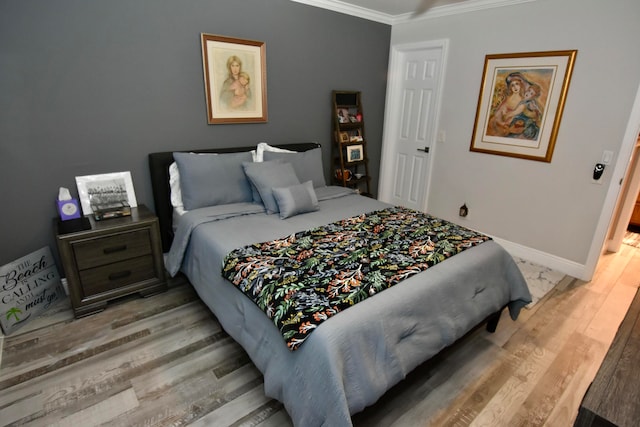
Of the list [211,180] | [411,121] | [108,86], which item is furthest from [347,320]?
[411,121]

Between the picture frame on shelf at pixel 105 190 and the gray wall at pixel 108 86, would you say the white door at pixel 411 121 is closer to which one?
A: the gray wall at pixel 108 86

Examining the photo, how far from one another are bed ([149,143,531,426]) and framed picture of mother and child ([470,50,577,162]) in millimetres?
1489

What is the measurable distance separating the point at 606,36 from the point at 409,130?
6.34 feet

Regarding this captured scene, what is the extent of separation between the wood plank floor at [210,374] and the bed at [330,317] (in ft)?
0.75

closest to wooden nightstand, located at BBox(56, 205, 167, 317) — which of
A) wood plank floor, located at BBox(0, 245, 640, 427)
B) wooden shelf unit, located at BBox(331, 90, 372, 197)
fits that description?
wood plank floor, located at BBox(0, 245, 640, 427)

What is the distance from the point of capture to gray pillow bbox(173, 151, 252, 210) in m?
2.54

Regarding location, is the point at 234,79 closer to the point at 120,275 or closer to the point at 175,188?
the point at 175,188

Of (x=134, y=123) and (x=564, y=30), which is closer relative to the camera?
(x=134, y=123)

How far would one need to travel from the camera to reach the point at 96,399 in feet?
5.53

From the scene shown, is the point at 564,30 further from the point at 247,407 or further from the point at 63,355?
the point at 63,355

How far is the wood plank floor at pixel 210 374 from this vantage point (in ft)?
5.32

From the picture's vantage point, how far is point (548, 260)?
3.16 m

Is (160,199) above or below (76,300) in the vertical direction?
above

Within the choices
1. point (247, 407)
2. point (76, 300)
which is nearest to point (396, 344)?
point (247, 407)
